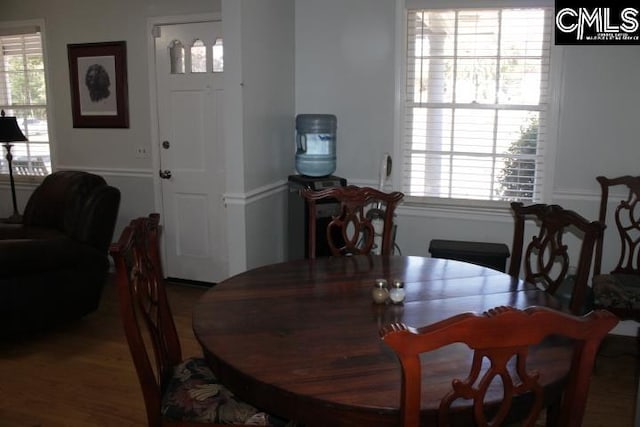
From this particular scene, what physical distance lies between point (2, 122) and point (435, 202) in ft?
11.7

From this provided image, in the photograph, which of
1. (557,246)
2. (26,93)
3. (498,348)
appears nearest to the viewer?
(498,348)

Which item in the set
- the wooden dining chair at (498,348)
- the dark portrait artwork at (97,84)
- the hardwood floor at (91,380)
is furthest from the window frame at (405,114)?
the wooden dining chair at (498,348)

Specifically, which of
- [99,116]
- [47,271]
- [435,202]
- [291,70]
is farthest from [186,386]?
[99,116]

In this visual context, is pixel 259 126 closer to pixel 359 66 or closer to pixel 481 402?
pixel 359 66

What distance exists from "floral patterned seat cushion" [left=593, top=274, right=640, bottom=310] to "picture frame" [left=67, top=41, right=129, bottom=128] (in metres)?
3.75

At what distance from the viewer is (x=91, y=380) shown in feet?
9.67

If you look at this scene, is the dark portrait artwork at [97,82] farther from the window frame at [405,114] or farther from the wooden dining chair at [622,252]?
the wooden dining chair at [622,252]

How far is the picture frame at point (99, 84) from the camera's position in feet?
14.9

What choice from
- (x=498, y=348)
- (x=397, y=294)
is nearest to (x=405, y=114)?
(x=397, y=294)

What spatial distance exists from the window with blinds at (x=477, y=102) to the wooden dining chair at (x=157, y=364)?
234cm

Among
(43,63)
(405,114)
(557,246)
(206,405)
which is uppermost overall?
(43,63)

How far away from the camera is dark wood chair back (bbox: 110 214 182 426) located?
164 centimetres

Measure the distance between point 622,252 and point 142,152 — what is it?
3677mm

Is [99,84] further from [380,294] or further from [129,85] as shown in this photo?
[380,294]
